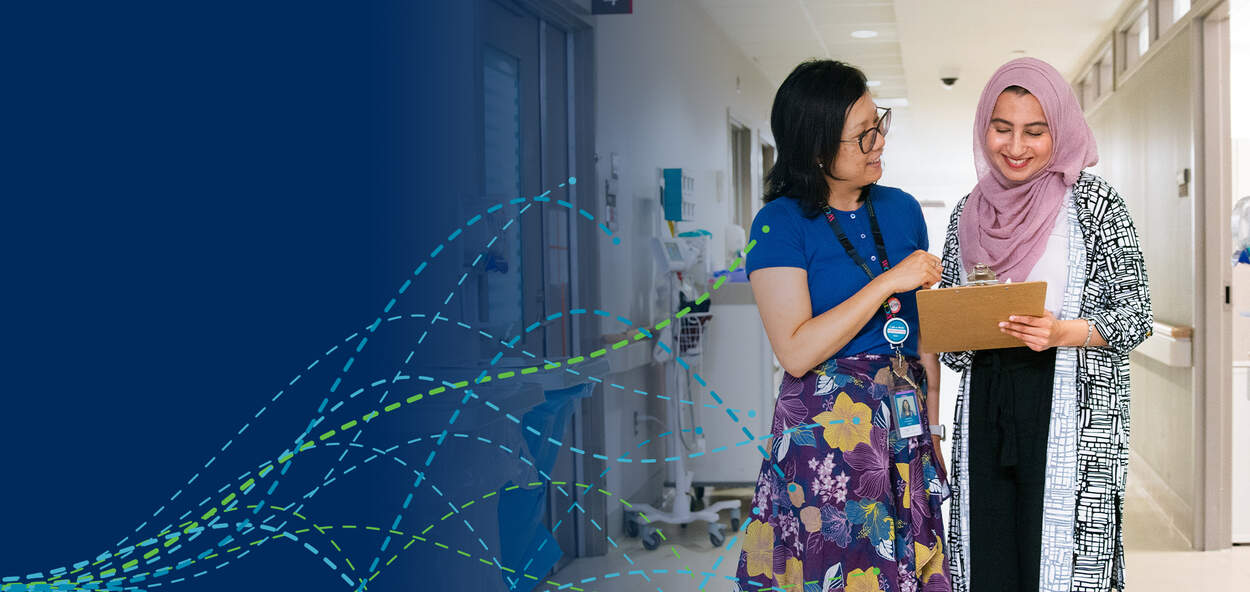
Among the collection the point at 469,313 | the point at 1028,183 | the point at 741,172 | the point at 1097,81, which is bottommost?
the point at 469,313

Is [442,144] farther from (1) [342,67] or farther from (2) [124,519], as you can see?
(2) [124,519]

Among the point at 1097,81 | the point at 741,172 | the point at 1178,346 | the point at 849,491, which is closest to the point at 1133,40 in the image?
the point at 1097,81

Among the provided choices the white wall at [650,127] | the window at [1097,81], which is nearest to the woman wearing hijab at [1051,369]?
the white wall at [650,127]

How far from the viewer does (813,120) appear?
4.95 feet

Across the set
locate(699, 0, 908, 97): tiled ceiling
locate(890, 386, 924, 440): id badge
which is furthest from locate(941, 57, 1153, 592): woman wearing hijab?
locate(699, 0, 908, 97): tiled ceiling

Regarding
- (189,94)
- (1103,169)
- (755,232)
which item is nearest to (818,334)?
(755,232)

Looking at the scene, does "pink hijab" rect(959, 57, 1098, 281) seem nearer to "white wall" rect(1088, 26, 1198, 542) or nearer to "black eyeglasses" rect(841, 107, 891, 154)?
"black eyeglasses" rect(841, 107, 891, 154)

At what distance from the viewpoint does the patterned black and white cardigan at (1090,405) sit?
1632 millimetres

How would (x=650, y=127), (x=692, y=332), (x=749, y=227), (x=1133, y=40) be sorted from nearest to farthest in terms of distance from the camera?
(x=650, y=127), (x=749, y=227), (x=692, y=332), (x=1133, y=40)

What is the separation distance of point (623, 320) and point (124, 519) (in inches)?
57.4

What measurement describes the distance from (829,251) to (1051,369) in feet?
1.52

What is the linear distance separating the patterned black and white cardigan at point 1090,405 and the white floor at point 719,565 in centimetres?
109

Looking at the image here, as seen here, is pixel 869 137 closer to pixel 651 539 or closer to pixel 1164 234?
pixel 651 539

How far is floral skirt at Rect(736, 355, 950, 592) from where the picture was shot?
1.54 metres
